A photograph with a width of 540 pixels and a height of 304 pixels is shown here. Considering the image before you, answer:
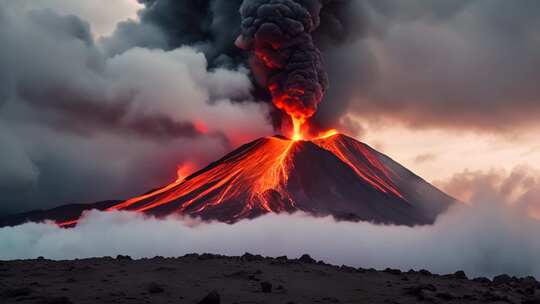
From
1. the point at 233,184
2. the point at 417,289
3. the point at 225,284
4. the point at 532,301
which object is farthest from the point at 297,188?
the point at 532,301

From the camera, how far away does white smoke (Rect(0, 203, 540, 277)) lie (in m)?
64.4

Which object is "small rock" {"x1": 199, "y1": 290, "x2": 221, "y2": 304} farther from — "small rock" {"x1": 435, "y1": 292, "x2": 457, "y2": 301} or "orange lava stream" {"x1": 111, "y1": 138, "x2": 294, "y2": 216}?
"orange lava stream" {"x1": 111, "y1": 138, "x2": 294, "y2": 216}

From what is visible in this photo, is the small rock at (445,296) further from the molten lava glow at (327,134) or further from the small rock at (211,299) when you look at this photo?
the molten lava glow at (327,134)

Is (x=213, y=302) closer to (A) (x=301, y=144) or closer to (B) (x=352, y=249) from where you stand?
(B) (x=352, y=249)

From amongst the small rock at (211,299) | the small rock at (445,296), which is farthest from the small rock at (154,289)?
the small rock at (445,296)

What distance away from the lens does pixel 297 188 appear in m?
81.3

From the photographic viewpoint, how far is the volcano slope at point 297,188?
245 feet

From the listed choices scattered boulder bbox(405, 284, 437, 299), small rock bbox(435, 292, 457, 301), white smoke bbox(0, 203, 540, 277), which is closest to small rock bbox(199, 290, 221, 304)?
scattered boulder bbox(405, 284, 437, 299)

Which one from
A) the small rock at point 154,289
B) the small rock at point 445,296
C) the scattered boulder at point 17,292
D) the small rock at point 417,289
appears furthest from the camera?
the small rock at point 417,289

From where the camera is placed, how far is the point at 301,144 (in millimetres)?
88375

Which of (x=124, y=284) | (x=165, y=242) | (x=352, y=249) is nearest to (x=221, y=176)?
(x=165, y=242)

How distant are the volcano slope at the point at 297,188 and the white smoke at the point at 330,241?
2.17 m

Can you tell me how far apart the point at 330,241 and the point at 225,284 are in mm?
53798

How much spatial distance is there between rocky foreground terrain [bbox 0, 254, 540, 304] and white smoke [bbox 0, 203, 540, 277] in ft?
133
